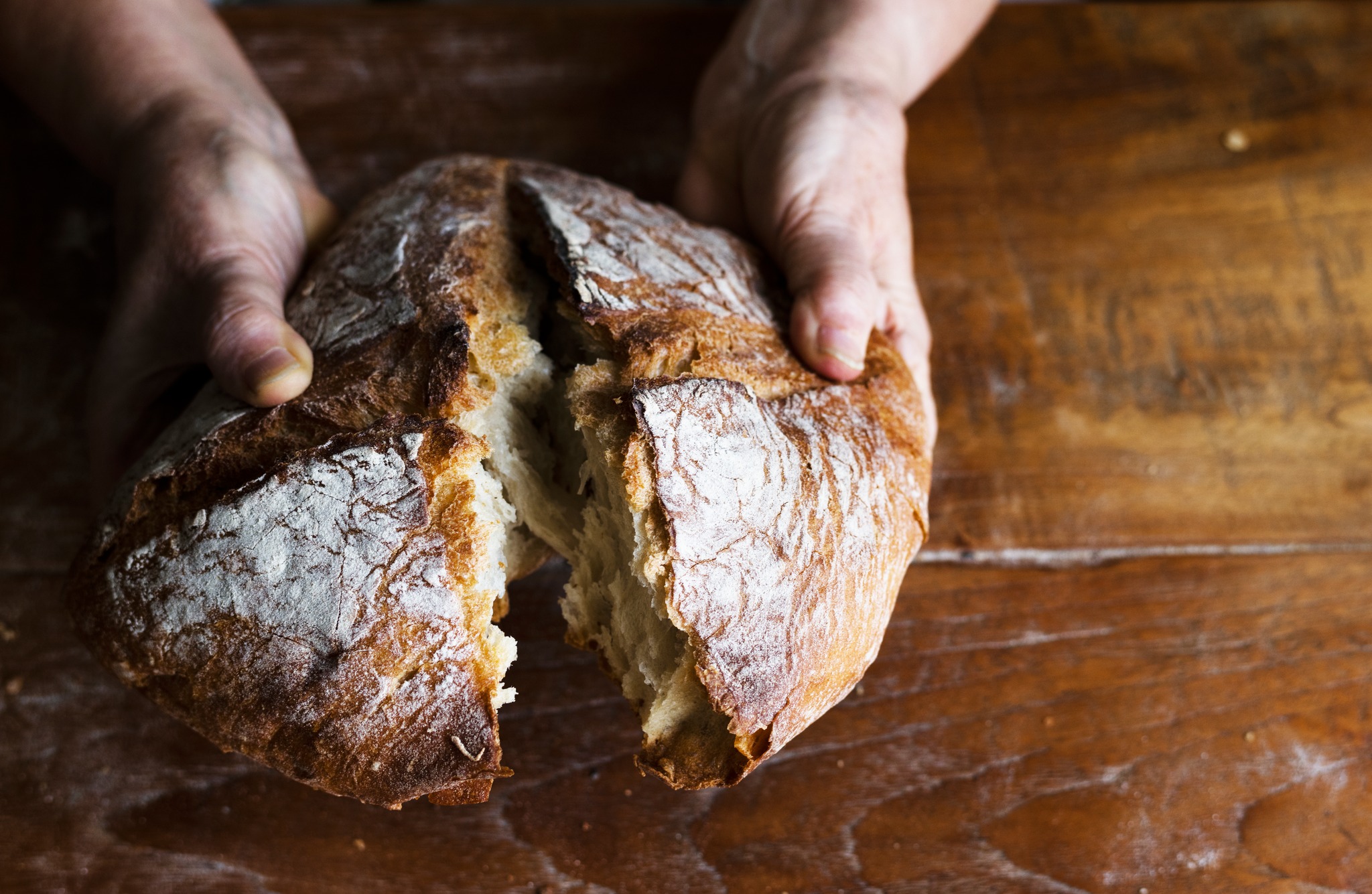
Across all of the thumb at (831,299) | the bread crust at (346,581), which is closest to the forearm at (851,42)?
the thumb at (831,299)

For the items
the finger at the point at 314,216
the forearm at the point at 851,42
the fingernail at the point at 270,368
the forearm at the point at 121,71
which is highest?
the forearm at the point at 121,71

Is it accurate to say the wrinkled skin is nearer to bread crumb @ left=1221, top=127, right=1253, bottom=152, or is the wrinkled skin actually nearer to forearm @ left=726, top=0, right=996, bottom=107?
forearm @ left=726, top=0, right=996, bottom=107

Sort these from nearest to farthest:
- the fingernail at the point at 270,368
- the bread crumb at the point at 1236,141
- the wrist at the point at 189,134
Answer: the fingernail at the point at 270,368 → the wrist at the point at 189,134 → the bread crumb at the point at 1236,141

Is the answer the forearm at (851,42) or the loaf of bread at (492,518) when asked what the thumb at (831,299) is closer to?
the loaf of bread at (492,518)

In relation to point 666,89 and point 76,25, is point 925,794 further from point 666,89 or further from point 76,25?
point 76,25

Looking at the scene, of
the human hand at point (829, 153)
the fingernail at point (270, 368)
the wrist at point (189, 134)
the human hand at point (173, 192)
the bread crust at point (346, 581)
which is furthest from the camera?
the wrist at point (189, 134)

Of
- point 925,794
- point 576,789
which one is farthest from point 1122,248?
point 576,789

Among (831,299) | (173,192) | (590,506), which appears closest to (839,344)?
(831,299)

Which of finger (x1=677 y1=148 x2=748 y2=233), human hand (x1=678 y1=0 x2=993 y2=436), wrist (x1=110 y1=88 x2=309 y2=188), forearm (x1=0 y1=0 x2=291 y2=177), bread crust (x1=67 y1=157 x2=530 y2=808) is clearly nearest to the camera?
bread crust (x1=67 y1=157 x2=530 y2=808)

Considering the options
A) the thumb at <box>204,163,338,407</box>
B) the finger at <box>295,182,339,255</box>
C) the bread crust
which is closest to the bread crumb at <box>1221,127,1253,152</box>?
the bread crust
